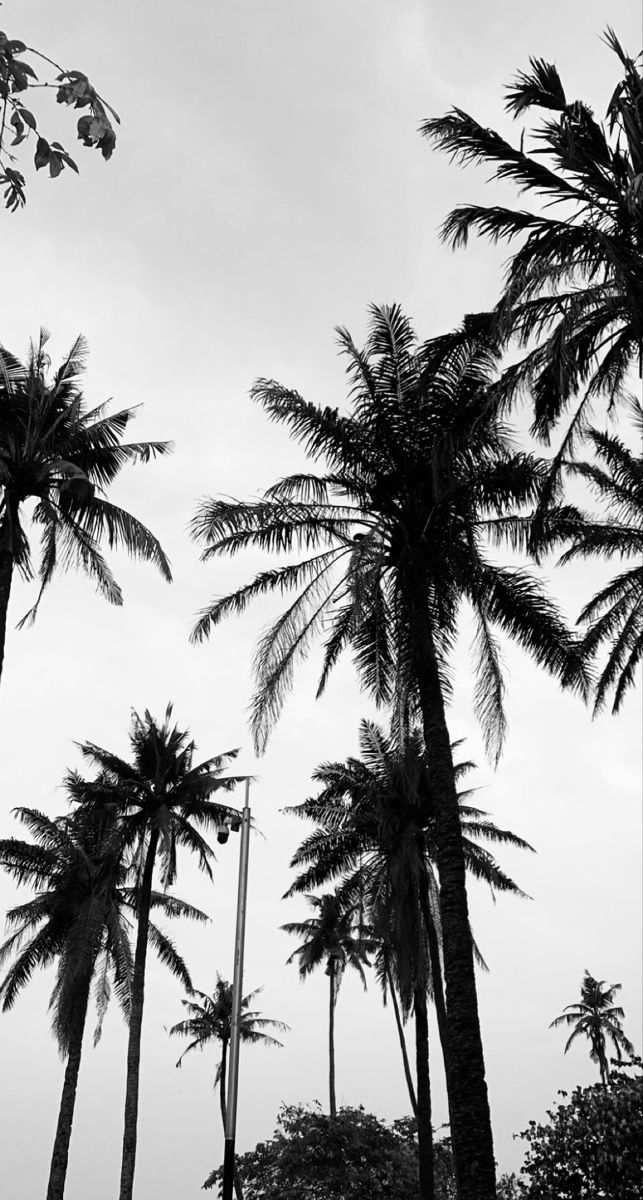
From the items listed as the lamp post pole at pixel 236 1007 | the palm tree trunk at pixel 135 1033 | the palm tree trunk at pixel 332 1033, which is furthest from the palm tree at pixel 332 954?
the lamp post pole at pixel 236 1007

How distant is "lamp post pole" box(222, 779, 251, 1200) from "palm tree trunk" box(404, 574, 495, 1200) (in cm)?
362

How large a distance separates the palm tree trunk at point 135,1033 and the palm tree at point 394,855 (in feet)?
16.2

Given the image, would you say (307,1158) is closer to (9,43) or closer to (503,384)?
(503,384)

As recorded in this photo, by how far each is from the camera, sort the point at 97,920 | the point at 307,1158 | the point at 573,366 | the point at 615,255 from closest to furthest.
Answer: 1. the point at 615,255
2. the point at 573,366
3. the point at 97,920
4. the point at 307,1158

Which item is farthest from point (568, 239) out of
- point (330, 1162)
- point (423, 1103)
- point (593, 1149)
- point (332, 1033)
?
point (332, 1033)

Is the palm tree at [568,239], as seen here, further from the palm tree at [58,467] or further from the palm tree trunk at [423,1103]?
the palm tree trunk at [423,1103]

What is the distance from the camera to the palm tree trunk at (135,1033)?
28203mm

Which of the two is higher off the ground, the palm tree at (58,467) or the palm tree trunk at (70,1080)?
the palm tree at (58,467)

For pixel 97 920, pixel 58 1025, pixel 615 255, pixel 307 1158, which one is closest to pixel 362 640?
pixel 615 255

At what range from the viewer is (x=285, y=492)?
1816 centimetres

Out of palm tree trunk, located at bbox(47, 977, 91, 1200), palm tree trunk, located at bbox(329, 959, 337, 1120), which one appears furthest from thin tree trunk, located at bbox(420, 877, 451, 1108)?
palm tree trunk, located at bbox(329, 959, 337, 1120)

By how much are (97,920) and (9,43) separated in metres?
26.7

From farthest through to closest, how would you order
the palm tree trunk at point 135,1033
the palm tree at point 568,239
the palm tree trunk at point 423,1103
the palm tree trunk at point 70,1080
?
the palm tree trunk at point 70,1080 → the palm tree trunk at point 135,1033 → the palm tree trunk at point 423,1103 → the palm tree at point 568,239

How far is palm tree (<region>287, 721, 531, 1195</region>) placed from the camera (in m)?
27.5
